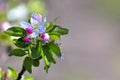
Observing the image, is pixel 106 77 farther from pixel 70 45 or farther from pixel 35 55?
pixel 35 55

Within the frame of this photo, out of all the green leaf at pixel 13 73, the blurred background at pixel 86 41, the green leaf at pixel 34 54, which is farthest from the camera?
the blurred background at pixel 86 41

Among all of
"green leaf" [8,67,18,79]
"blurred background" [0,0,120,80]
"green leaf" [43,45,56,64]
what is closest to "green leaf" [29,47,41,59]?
"green leaf" [43,45,56,64]

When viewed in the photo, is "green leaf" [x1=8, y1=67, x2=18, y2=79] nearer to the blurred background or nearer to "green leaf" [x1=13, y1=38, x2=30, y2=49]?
"green leaf" [x1=13, y1=38, x2=30, y2=49]

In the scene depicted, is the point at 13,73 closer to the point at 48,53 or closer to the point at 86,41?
the point at 48,53

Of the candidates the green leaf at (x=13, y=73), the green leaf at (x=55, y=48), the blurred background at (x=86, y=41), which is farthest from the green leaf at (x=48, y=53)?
the blurred background at (x=86, y=41)

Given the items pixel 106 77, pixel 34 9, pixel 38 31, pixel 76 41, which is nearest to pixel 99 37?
pixel 76 41

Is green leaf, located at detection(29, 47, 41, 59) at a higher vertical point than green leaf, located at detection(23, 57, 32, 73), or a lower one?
higher

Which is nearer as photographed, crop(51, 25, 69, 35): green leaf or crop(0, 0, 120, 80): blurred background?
Answer: crop(51, 25, 69, 35): green leaf

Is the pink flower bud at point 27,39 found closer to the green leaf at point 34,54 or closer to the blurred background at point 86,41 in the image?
the green leaf at point 34,54
